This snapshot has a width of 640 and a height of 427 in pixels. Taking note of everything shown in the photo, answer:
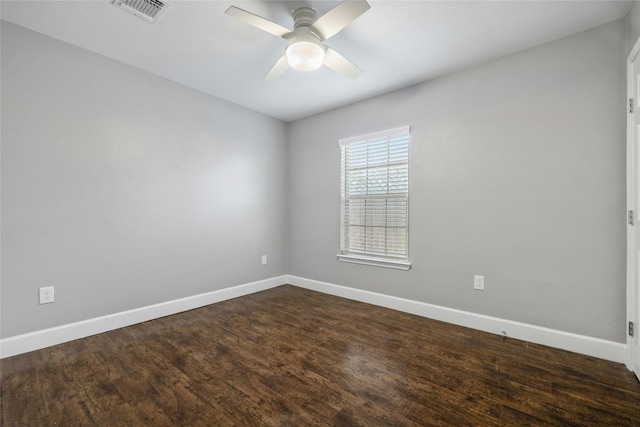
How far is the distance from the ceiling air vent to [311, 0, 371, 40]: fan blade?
1111mm

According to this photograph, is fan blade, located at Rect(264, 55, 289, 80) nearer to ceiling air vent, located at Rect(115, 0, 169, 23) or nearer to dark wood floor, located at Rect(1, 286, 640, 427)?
ceiling air vent, located at Rect(115, 0, 169, 23)

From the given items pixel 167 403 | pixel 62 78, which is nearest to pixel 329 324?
pixel 167 403

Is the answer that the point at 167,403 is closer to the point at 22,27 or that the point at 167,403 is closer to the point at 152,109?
the point at 152,109

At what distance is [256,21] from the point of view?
1817mm

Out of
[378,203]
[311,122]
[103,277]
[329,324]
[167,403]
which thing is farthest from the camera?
[311,122]

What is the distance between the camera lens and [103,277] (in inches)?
102

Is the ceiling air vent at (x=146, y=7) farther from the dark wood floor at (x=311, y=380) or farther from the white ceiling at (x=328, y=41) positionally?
the dark wood floor at (x=311, y=380)

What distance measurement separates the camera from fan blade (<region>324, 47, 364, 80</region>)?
2141 millimetres

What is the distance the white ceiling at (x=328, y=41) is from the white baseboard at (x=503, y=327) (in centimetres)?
243

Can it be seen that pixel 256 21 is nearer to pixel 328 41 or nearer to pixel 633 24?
pixel 328 41

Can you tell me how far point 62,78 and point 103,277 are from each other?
1.78 meters

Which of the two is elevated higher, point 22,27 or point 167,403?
point 22,27

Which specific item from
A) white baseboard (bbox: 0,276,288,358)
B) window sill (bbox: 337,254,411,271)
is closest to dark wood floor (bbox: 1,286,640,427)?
white baseboard (bbox: 0,276,288,358)

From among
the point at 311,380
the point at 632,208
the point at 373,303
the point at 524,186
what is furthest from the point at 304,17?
the point at 373,303
